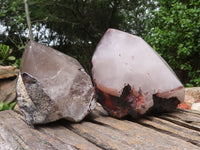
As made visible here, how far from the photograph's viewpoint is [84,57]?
5.93 metres

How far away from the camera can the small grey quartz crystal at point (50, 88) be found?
1188 millimetres

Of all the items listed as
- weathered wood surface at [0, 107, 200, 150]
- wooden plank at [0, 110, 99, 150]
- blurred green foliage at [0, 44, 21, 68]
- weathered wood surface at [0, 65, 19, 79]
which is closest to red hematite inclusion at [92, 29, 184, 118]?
weathered wood surface at [0, 107, 200, 150]

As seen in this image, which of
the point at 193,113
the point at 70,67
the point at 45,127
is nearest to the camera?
the point at 45,127

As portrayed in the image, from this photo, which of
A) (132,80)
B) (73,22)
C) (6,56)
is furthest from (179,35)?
(6,56)

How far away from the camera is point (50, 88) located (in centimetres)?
120

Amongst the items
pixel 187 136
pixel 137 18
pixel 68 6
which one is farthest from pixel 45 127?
pixel 137 18

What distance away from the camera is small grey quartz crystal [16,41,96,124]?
1.19 m

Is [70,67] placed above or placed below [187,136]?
above

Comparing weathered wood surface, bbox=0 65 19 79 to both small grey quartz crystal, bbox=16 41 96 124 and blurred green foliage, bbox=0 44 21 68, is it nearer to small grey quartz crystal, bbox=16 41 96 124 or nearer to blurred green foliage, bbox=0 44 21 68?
blurred green foliage, bbox=0 44 21 68

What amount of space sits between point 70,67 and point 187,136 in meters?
0.77

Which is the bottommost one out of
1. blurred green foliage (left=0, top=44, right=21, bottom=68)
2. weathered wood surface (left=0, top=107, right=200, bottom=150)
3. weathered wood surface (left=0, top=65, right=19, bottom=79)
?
weathered wood surface (left=0, top=65, right=19, bottom=79)

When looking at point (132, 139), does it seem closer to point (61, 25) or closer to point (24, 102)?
point (24, 102)

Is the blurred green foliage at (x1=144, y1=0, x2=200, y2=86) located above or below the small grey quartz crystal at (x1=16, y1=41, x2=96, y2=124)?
above

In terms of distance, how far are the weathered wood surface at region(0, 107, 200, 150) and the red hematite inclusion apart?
100mm
